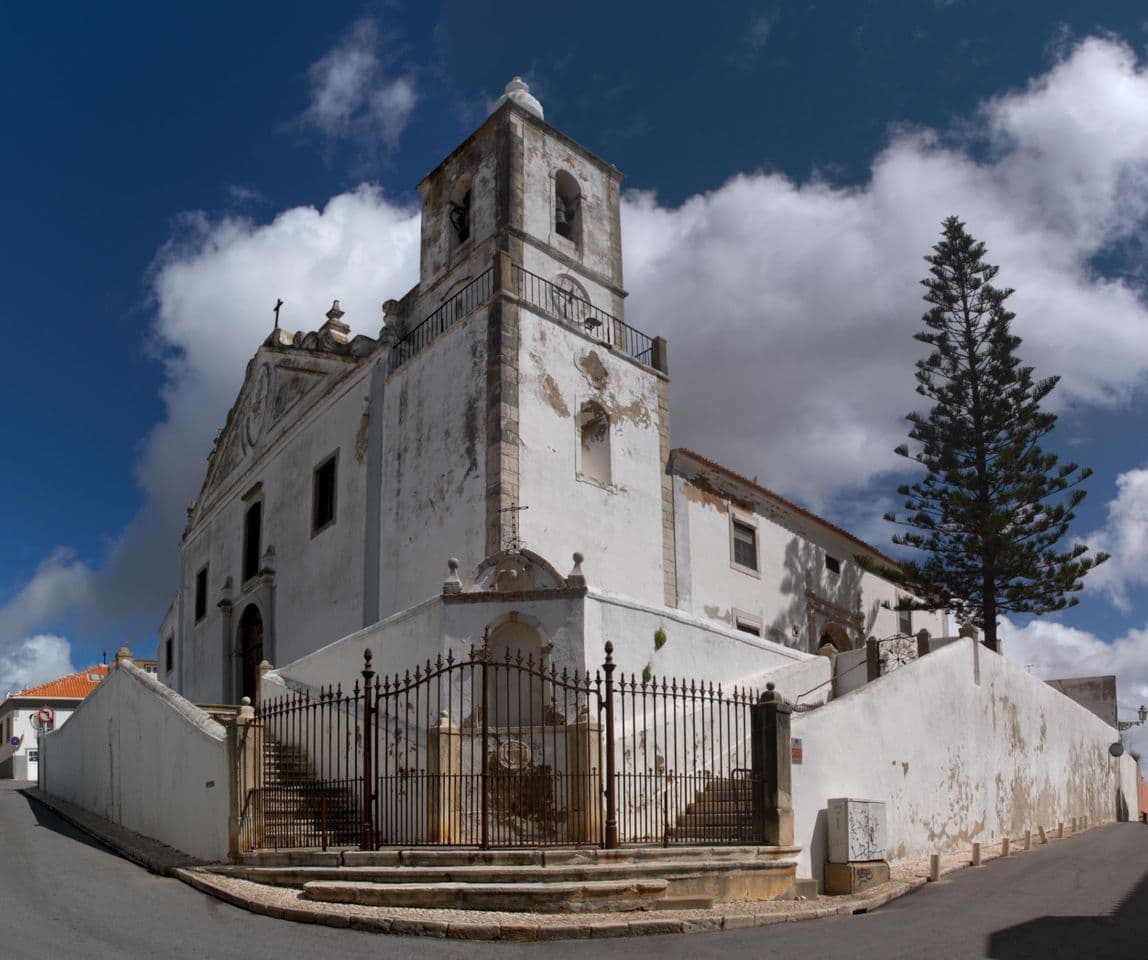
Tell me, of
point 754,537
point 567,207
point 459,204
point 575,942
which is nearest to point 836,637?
point 754,537

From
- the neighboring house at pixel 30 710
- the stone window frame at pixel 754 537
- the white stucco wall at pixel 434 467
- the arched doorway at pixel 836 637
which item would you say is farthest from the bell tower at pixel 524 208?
the neighboring house at pixel 30 710

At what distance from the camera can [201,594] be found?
→ 26.8m

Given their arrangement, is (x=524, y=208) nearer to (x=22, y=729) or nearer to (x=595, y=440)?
(x=595, y=440)

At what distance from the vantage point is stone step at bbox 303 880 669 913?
28.9 ft

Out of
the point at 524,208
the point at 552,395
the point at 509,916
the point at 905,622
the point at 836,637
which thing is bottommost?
the point at 509,916

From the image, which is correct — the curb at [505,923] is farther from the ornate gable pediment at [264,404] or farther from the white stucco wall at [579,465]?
the ornate gable pediment at [264,404]

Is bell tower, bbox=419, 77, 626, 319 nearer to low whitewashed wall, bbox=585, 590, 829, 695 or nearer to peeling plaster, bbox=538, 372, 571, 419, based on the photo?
peeling plaster, bbox=538, 372, 571, 419

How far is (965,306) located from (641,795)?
17.7 metres

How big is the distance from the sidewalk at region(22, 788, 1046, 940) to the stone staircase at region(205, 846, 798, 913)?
0.38 ft

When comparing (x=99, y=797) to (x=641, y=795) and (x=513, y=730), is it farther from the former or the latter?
(x=641, y=795)

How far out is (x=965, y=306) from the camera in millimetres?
25375

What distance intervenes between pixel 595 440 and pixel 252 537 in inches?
364

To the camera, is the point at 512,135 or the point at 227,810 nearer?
the point at 227,810

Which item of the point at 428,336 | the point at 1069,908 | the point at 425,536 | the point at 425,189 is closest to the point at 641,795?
the point at 1069,908
